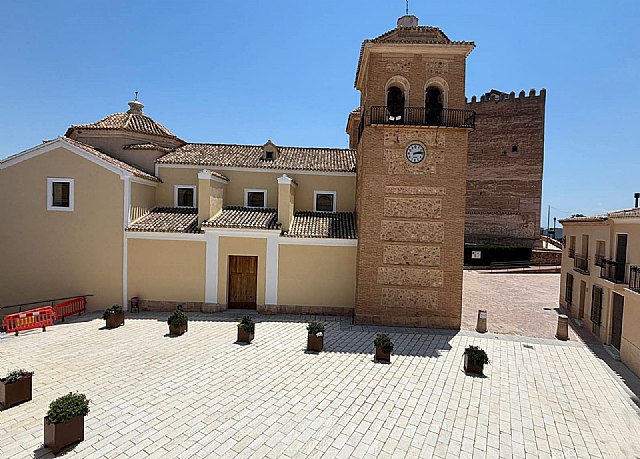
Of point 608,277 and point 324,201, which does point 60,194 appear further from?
point 608,277

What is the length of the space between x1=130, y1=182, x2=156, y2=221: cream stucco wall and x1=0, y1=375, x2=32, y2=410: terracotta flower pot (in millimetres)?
7947

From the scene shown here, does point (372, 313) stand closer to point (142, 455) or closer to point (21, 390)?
point (142, 455)

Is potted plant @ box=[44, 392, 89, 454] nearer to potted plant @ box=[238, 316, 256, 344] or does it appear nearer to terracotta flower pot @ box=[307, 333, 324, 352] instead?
potted plant @ box=[238, 316, 256, 344]

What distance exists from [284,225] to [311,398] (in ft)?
25.4

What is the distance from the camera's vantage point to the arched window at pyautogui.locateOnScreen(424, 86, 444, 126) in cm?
1261

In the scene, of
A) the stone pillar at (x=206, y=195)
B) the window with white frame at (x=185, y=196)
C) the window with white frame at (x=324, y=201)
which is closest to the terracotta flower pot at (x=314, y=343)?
the stone pillar at (x=206, y=195)

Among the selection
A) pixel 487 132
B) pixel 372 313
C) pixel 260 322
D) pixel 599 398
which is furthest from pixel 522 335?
pixel 487 132

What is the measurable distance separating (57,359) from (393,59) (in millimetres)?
14146

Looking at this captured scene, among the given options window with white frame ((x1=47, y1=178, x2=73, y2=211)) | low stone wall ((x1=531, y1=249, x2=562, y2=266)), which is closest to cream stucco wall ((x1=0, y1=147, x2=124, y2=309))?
window with white frame ((x1=47, y1=178, x2=73, y2=211))

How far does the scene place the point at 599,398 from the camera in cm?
818

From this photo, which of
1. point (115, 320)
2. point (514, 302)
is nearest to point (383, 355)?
point (115, 320)

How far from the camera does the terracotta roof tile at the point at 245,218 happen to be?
13.6m

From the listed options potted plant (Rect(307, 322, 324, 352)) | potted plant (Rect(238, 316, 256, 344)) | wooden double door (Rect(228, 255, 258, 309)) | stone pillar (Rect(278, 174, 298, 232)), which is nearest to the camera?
potted plant (Rect(307, 322, 324, 352))

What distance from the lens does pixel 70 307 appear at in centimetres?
1291
